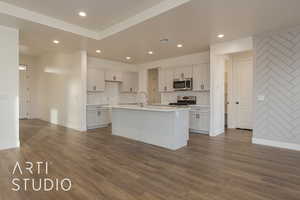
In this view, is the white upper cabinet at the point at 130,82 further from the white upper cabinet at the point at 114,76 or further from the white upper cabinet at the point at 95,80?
the white upper cabinet at the point at 95,80

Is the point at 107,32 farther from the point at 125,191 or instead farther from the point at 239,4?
the point at 125,191

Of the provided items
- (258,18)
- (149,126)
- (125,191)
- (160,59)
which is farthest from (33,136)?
(258,18)

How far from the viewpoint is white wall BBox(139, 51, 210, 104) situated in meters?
5.88

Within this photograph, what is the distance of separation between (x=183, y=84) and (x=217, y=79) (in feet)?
4.03

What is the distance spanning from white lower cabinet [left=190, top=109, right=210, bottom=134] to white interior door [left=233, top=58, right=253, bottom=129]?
68.3 inches

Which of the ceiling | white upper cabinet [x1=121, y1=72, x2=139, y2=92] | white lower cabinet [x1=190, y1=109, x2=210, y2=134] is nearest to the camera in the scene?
the ceiling

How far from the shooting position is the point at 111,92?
7.33 m

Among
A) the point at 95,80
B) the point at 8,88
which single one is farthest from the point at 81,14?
the point at 95,80

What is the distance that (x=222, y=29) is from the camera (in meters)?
3.83

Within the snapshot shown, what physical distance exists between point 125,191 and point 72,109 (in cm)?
472

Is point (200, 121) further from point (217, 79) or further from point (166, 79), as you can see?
point (166, 79)

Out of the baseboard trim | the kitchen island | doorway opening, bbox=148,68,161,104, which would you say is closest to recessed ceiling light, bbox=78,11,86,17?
the kitchen island

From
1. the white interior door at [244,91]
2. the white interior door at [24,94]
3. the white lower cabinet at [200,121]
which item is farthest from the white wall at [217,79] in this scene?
the white interior door at [24,94]

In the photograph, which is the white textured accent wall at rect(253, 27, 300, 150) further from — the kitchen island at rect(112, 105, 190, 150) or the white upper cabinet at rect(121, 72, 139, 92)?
the white upper cabinet at rect(121, 72, 139, 92)
